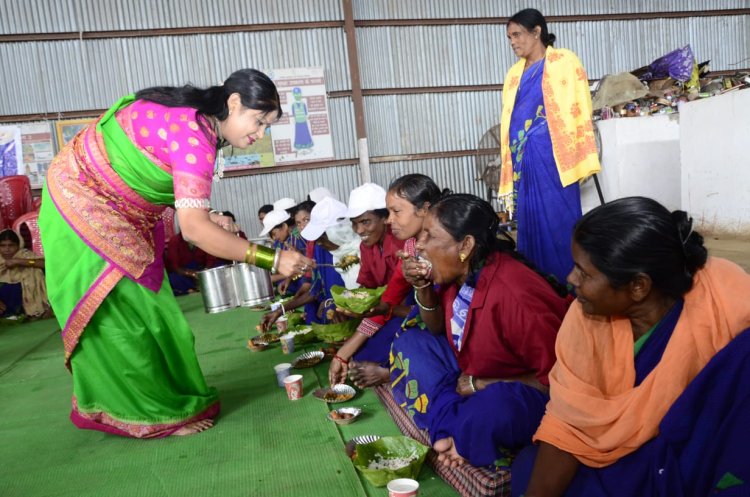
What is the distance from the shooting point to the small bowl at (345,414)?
2268 millimetres

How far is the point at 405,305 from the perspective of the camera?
2812mm

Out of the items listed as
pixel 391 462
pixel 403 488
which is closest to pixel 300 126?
pixel 391 462

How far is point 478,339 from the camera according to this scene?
1.88m

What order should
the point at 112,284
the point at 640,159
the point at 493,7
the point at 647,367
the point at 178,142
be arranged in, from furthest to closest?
1. the point at 493,7
2. the point at 640,159
3. the point at 112,284
4. the point at 178,142
5. the point at 647,367

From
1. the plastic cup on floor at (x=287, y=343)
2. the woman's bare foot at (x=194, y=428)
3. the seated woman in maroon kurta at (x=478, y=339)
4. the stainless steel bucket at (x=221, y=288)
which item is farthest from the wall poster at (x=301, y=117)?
the seated woman in maroon kurta at (x=478, y=339)

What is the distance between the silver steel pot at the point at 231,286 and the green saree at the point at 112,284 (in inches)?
7.6

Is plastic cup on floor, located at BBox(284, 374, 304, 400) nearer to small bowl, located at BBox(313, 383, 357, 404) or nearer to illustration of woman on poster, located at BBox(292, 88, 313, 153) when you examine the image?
small bowl, located at BBox(313, 383, 357, 404)

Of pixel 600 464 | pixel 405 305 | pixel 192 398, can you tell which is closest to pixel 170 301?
pixel 192 398

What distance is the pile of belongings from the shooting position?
603 centimetres

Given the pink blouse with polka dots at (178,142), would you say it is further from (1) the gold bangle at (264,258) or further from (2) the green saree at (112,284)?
(1) the gold bangle at (264,258)

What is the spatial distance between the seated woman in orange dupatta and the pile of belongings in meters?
5.52

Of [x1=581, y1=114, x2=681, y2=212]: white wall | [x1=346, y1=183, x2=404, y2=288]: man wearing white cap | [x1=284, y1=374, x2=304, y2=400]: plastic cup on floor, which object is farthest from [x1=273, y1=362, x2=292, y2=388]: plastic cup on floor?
[x1=581, y1=114, x2=681, y2=212]: white wall

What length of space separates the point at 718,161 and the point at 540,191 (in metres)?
2.70

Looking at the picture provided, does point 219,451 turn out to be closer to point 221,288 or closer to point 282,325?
point 221,288
